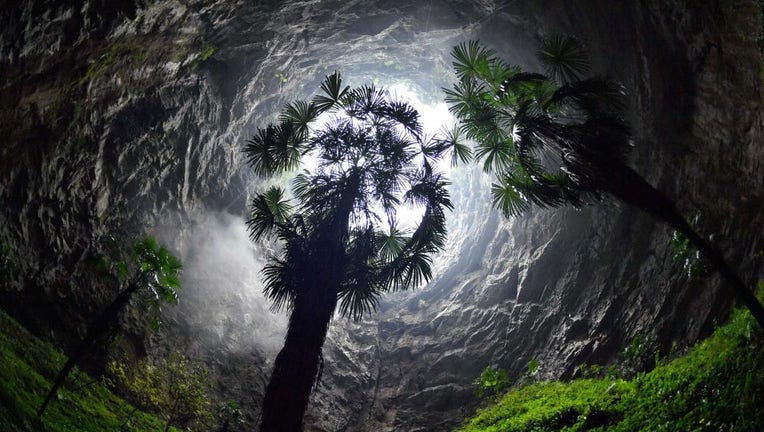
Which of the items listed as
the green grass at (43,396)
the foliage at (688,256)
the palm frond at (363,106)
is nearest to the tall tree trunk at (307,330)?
the palm frond at (363,106)

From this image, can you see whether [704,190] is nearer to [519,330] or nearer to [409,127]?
[409,127]

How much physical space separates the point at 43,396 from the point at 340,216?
6394mm

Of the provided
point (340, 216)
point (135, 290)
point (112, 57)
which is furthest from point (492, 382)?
point (112, 57)

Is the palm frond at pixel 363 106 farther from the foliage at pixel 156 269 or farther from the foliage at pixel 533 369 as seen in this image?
the foliage at pixel 533 369

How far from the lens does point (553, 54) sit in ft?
27.8

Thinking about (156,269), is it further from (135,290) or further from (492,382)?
(492,382)

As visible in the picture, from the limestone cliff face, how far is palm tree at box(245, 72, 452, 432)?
4.82 m

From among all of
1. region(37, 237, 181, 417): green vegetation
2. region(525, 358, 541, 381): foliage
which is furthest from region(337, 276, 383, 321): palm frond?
region(525, 358, 541, 381): foliage

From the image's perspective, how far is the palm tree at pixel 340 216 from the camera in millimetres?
7215

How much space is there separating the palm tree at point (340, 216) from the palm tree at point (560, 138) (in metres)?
1.39

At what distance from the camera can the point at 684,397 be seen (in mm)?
6250

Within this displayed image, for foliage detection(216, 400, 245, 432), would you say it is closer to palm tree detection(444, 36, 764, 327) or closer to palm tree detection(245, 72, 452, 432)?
palm tree detection(245, 72, 452, 432)

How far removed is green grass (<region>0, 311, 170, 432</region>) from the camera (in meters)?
6.74

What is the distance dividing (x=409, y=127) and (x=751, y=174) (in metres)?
6.65
